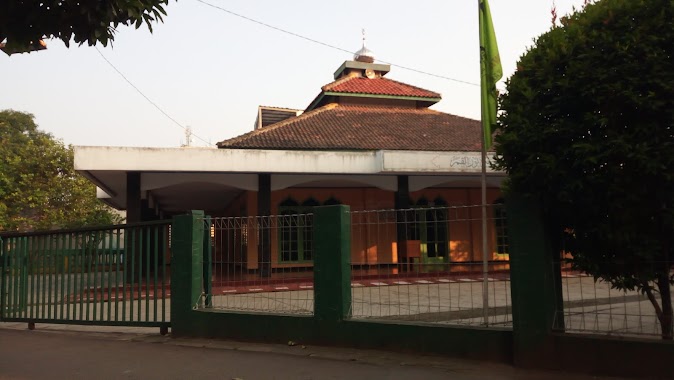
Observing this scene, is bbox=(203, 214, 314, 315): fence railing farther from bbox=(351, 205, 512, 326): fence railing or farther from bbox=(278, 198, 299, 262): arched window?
bbox=(278, 198, 299, 262): arched window

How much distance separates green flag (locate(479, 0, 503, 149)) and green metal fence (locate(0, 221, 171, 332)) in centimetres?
426

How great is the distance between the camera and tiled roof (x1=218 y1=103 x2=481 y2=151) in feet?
49.4

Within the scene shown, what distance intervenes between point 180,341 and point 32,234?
126 inches

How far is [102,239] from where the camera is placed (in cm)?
720

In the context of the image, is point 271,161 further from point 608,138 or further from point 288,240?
point 608,138

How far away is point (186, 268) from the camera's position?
6.45 meters

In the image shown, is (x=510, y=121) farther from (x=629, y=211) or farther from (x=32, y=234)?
(x=32, y=234)

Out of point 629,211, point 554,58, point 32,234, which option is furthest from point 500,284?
point 32,234

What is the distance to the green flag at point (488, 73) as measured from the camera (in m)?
5.12

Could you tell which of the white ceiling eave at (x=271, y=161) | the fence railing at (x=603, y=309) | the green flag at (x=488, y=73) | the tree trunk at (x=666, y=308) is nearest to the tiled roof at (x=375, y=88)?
the white ceiling eave at (x=271, y=161)

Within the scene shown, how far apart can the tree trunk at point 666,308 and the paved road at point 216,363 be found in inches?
30.8

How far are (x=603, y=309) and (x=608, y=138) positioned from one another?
4.92ft

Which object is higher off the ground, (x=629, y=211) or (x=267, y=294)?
(x=629, y=211)

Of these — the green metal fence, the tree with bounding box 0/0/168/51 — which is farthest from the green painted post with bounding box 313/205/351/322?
the tree with bounding box 0/0/168/51
